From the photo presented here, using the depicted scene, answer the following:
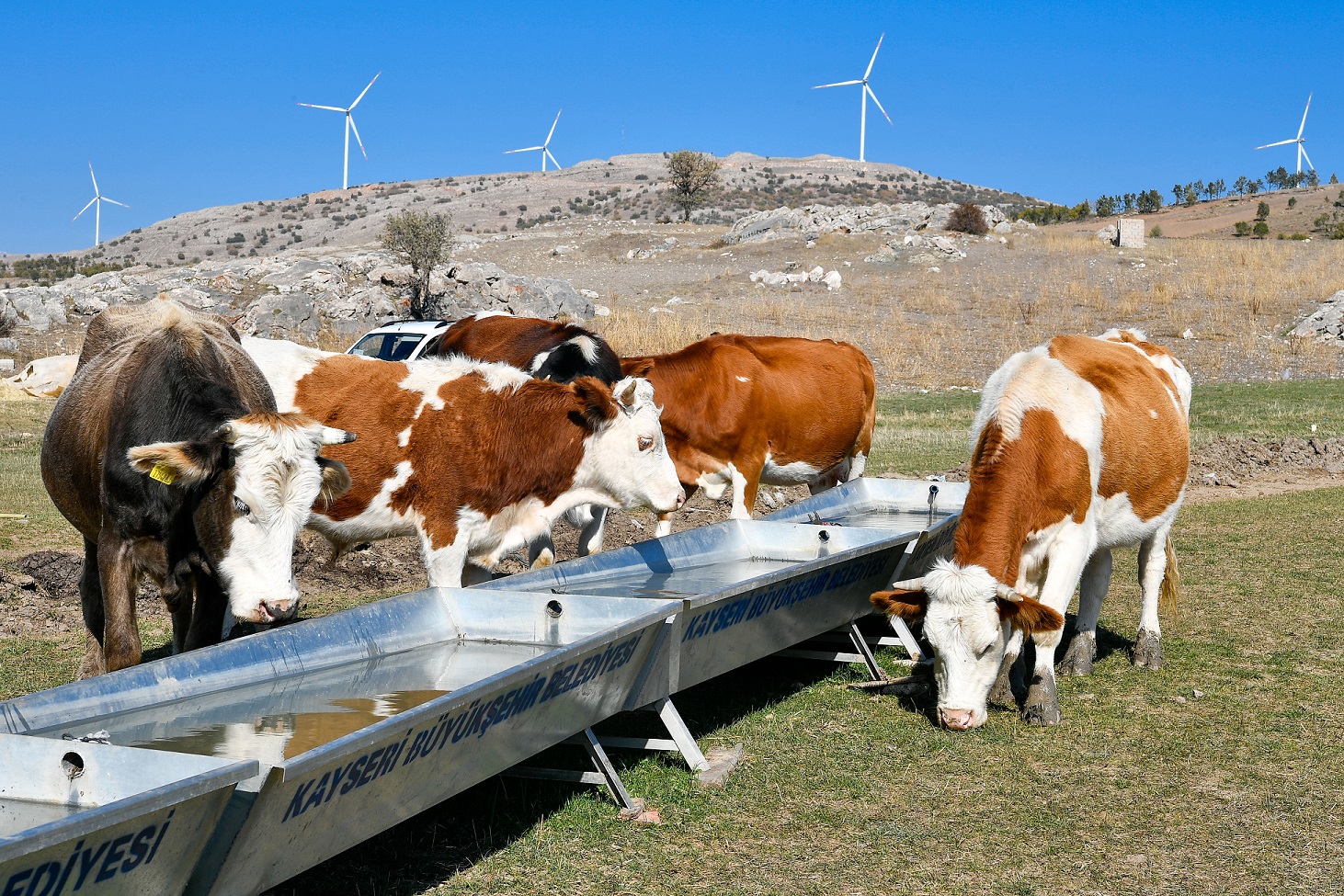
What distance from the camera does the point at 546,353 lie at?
32.4ft

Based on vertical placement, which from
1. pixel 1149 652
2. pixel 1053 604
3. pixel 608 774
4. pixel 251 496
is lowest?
pixel 1149 652

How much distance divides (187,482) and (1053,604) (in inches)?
187

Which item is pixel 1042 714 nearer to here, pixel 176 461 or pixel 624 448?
pixel 624 448

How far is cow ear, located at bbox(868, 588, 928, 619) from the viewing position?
21.6ft

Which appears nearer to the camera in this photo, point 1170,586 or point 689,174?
point 1170,586

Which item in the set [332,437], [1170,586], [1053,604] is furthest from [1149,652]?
[332,437]

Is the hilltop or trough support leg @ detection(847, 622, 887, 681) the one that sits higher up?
the hilltop

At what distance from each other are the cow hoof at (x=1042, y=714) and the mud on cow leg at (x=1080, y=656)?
1118 mm

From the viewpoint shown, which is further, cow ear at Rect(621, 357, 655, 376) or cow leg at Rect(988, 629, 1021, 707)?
cow ear at Rect(621, 357, 655, 376)

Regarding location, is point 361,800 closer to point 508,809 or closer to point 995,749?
point 508,809

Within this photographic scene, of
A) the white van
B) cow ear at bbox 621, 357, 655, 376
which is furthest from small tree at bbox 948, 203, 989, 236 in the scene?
cow ear at bbox 621, 357, 655, 376

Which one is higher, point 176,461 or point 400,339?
point 400,339

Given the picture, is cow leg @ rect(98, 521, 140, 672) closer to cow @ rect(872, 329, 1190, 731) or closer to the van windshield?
cow @ rect(872, 329, 1190, 731)

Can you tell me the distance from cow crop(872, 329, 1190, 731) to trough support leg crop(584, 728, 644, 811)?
6.21 ft
